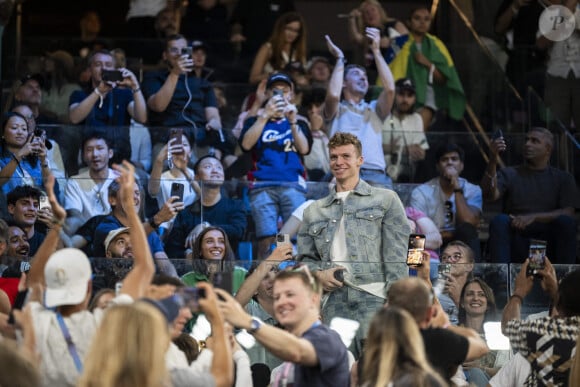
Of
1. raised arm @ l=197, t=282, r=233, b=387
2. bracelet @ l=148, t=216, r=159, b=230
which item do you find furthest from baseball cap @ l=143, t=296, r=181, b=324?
bracelet @ l=148, t=216, r=159, b=230

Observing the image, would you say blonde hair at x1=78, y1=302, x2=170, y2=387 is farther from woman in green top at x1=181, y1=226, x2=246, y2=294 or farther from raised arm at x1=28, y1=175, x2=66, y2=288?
woman in green top at x1=181, y1=226, x2=246, y2=294

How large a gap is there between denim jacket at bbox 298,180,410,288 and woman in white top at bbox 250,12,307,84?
5.40 meters

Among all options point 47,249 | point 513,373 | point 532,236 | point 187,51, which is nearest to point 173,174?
point 187,51

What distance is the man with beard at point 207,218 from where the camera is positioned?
11.7m

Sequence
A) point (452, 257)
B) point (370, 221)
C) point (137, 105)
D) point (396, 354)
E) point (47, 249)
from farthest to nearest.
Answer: point (137, 105) < point (452, 257) < point (370, 221) < point (47, 249) < point (396, 354)

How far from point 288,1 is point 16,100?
4.65 m

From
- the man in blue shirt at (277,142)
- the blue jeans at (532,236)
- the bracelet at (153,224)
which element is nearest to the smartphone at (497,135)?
the blue jeans at (532,236)

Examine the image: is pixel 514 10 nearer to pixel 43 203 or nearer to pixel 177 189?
pixel 177 189

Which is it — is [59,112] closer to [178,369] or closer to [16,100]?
[16,100]

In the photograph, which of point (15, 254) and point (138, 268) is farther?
point (15, 254)

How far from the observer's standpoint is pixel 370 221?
9.95m

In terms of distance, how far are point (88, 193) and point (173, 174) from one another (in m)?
0.94

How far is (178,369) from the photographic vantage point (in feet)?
25.0

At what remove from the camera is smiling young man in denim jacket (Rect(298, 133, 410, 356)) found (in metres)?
9.60
